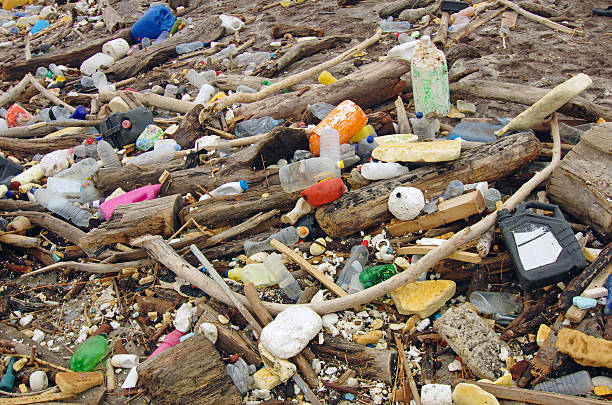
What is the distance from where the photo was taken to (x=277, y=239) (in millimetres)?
3465

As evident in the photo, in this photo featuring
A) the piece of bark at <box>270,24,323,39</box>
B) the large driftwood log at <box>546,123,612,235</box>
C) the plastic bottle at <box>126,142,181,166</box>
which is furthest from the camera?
the piece of bark at <box>270,24,323,39</box>

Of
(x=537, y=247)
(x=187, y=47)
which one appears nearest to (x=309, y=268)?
(x=537, y=247)

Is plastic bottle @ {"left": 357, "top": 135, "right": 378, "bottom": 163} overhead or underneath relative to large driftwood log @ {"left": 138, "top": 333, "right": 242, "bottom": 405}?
overhead

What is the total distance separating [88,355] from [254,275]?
1130 millimetres

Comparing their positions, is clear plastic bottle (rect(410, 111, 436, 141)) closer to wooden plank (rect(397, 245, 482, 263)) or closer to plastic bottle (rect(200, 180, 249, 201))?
wooden plank (rect(397, 245, 482, 263))

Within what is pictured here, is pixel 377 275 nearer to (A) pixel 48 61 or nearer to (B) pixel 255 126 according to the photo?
(B) pixel 255 126

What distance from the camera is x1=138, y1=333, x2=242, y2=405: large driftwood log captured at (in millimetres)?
2469

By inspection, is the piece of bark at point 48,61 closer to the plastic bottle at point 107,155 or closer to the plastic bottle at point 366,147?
the plastic bottle at point 107,155

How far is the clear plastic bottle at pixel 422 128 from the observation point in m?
4.12

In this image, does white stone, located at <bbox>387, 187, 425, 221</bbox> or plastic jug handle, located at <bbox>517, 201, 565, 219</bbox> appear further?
white stone, located at <bbox>387, 187, 425, 221</bbox>

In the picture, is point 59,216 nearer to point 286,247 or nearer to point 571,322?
point 286,247

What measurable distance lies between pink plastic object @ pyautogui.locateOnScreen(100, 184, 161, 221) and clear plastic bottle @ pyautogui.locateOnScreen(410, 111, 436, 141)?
7.68ft

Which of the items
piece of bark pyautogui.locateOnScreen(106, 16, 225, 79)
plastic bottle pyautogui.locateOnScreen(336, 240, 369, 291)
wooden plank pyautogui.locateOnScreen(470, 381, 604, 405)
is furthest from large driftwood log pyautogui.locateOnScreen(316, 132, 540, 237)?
piece of bark pyautogui.locateOnScreen(106, 16, 225, 79)

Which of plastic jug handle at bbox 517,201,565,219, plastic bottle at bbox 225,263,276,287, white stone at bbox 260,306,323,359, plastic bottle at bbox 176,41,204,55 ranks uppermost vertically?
plastic jug handle at bbox 517,201,565,219
